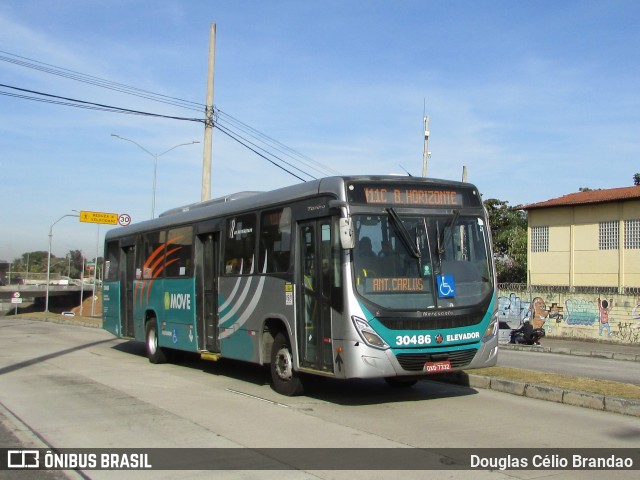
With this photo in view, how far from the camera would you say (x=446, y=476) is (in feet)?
20.8

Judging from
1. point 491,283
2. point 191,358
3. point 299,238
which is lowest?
point 191,358

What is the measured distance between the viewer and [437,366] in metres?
Result: 9.44

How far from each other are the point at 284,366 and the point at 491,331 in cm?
328

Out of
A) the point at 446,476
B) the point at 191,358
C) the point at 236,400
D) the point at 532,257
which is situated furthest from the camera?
the point at 532,257

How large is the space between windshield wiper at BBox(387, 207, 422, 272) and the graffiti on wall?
2002 centimetres

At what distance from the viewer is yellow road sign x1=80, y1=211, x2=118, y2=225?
4497 centimetres

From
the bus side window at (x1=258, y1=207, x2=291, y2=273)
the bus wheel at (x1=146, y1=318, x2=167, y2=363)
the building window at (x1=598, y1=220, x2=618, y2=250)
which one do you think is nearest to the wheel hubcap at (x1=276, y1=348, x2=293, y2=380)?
the bus side window at (x1=258, y1=207, x2=291, y2=273)

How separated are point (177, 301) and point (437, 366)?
7198mm

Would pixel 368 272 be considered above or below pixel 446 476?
above

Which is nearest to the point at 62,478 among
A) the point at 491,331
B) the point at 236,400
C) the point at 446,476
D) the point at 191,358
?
the point at 446,476

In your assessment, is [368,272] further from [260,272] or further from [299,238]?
[260,272]

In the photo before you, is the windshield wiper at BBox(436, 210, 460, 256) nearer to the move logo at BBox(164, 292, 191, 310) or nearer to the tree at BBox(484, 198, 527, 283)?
the move logo at BBox(164, 292, 191, 310)

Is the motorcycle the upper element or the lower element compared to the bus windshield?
lower

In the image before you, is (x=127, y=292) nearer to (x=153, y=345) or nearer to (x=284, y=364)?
(x=153, y=345)
